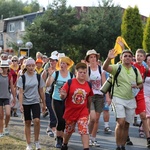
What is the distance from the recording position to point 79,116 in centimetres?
816

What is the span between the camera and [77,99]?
816 centimetres

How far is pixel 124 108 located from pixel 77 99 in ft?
3.09

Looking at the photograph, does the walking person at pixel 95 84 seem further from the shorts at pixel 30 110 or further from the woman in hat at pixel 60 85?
the shorts at pixel 30 110

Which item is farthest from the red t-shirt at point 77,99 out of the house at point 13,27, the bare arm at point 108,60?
the house at point 13,27

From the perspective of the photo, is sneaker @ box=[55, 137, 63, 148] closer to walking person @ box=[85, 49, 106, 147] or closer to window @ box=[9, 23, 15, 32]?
walking person @ box=[85, 49, 106, 147]

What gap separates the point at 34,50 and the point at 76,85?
39825mm

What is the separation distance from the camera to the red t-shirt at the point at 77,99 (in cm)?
814

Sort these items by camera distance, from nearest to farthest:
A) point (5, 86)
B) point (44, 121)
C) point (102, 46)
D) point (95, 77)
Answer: point (95, 77), point (5, 86), point (44, 121), point (102, 46)

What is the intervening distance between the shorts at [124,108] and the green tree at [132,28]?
32936mm

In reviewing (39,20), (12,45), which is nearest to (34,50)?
(39,20)

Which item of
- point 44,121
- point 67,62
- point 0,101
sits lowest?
point 44,121

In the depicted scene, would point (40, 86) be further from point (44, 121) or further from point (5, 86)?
point (44, 121)

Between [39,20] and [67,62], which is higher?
[39,20]

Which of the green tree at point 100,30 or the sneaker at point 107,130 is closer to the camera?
the sneaker at point 107,130
